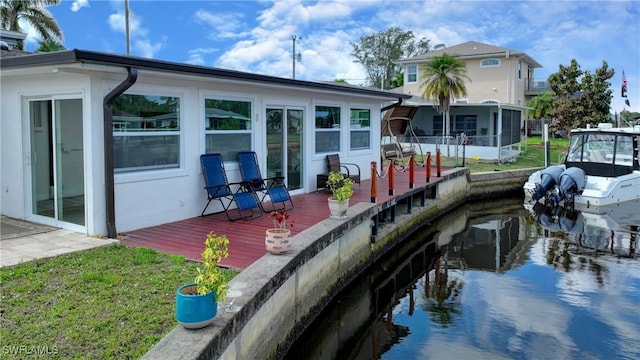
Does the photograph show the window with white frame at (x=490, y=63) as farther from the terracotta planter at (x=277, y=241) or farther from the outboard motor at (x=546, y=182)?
the terracotta planter at (x=277, y=241)

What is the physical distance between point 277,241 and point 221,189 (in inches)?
126

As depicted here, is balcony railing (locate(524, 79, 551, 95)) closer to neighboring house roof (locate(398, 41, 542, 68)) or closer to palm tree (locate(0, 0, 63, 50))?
neighboring house roof (locate(398, 41, 542, 68))

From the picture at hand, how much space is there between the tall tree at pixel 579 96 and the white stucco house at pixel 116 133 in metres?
24.7

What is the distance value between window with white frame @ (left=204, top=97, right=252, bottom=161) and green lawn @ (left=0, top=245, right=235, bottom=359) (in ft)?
9.56

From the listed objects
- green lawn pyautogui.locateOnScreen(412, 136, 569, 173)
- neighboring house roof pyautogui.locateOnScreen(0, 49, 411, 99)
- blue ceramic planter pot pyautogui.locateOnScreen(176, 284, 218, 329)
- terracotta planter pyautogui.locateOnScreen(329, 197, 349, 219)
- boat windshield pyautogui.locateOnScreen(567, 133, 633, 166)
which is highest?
neighboring house roof pyautogui.locateOnScreen(0, 49, 411, 99)

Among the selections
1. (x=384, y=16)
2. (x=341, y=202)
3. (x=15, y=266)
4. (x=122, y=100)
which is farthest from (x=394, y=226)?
(x=384, y=16)

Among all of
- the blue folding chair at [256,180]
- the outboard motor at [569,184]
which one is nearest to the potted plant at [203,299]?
the blue folding chair at [256,180]

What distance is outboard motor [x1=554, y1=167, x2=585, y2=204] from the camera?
14.6 m

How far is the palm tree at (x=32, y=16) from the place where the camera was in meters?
27.5

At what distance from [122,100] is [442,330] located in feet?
16.6

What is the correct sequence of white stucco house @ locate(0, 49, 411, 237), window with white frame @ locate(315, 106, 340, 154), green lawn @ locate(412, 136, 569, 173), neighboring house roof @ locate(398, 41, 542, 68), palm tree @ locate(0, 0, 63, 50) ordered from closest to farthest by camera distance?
white stucco house @ locate(0, 49, 411, 237)
window with white frame @ locate(315, 106, 340, 154)
green lawn @ locate(412, 136, 569, 173)
palm tree @ locate(0, 0, 63, 50)
neighboring house roof @ locate(398, 41, 542, 68)

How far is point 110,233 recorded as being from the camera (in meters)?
6.52

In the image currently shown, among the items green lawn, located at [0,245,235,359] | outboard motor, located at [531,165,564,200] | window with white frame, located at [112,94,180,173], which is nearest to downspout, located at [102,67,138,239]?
window with white frame, located at [112,94,180,173]

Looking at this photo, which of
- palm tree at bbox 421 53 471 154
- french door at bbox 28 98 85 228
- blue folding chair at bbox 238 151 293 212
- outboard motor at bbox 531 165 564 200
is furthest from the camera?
palm tree at bbox 421 53 471 154
